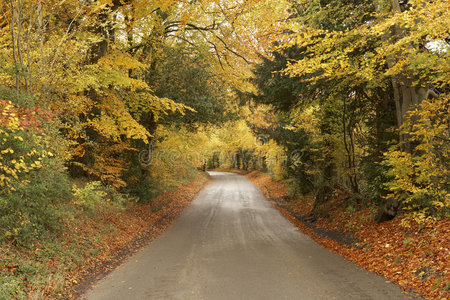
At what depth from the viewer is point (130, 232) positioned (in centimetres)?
1096

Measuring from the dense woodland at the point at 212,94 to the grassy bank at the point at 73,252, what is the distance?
0.24 metres

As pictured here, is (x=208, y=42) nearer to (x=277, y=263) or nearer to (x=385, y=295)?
(x=277, y=263)

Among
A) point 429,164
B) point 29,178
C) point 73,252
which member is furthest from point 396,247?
point 29,178

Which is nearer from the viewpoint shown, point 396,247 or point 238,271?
point 238,271

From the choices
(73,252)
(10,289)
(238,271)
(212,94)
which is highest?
(212,94)

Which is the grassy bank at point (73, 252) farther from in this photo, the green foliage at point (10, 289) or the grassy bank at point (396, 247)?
the grassy bank at point (396, 247)

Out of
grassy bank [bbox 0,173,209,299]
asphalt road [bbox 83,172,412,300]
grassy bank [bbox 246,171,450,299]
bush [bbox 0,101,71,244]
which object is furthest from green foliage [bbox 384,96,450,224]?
bush [bbox 0,101,71,244]

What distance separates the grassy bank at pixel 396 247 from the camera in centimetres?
579

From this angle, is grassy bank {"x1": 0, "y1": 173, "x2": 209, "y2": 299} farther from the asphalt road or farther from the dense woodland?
the asphalt road

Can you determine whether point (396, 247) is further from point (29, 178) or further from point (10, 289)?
point (29, 178)

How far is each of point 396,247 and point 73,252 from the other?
316 inches

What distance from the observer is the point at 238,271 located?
23.2 feet

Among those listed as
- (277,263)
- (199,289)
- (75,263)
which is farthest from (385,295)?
(75,263)

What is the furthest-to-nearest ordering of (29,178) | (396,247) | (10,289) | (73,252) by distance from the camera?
(396,247)
(73,252)
(29,178)
(10,289)
